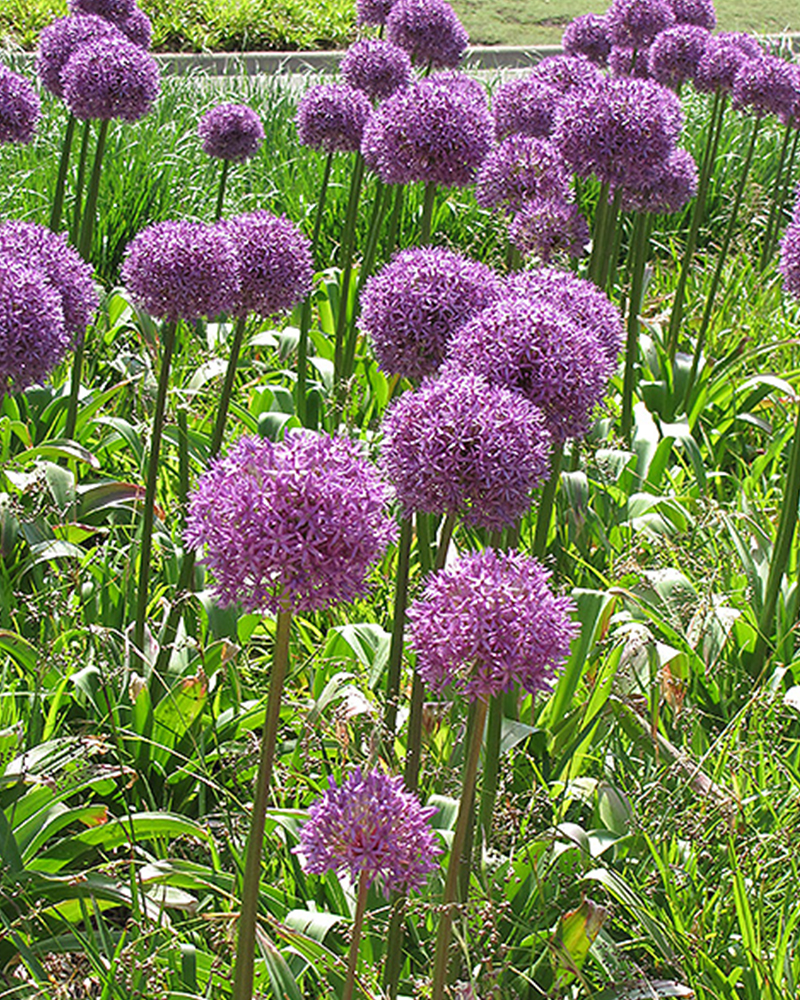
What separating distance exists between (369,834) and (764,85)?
Answer: 17.3ft

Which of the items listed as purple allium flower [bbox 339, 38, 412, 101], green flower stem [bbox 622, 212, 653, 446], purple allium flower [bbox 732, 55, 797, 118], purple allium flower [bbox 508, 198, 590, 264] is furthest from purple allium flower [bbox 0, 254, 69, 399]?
purple allium flower [bbox 732, 55, 797, 118]

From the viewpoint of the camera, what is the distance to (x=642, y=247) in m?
5.23

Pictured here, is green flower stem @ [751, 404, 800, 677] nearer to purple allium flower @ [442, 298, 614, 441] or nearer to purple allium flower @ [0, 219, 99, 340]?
purple allium flower @ [442, 298, 614, 441]

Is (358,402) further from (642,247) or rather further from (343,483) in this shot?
(343,483)

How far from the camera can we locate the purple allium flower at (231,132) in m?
4.93

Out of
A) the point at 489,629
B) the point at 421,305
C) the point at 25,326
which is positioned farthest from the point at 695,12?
the point at 489,629

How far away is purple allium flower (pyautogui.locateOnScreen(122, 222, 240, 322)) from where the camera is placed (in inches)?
128

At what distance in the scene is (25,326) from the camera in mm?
2697

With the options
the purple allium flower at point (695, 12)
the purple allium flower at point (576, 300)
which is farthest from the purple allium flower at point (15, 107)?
the purple allium flower at point (695, 12)

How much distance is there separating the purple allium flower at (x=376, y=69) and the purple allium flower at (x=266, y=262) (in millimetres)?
2016

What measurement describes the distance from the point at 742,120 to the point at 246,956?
9.85m

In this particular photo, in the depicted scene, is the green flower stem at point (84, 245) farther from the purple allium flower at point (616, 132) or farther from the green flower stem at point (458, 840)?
the green flower stem at point (458, 840)

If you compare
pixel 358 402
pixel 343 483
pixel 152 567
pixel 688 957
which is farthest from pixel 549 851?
pixel 358 402

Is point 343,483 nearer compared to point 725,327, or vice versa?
point 343,483
